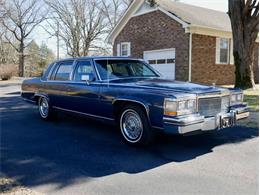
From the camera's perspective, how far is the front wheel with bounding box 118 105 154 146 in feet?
17.5

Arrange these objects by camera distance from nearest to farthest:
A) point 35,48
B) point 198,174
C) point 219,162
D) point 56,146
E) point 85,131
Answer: point 198,174
point 219,162
point 56,146
point 85,131
point 35,48

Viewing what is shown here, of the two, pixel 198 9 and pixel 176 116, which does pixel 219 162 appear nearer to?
pixel 176 116

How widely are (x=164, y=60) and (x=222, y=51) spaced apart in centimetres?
367

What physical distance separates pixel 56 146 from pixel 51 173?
140 cm

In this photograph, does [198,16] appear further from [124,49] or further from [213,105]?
[213,105]

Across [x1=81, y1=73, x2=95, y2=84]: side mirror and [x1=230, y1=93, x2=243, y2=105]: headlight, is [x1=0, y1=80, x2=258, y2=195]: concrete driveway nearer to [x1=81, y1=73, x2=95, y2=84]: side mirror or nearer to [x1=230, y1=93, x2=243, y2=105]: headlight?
[x1=230, y1=93, x2=243, y2=105]: headlight

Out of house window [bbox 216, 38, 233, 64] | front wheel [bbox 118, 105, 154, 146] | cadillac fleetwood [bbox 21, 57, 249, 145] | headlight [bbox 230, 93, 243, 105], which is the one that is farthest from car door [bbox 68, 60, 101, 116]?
house window [bbox 216, 38, 233, 64]

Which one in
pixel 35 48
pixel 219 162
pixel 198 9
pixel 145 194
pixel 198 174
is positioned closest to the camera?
pixel 145 194

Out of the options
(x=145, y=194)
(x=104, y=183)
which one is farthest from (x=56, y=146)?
(x=145, y=194)

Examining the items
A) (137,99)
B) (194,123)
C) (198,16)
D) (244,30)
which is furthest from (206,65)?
(194,123)

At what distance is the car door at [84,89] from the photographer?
→ 21.0 feet

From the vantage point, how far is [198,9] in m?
21.9

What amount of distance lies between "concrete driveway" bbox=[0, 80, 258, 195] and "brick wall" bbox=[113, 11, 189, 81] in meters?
11.0

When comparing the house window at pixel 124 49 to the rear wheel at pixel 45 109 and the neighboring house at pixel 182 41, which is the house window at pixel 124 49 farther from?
the rear wheel at pixel 45 109
